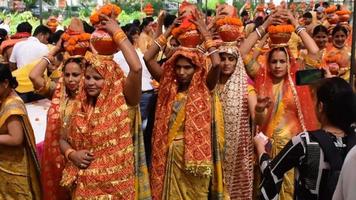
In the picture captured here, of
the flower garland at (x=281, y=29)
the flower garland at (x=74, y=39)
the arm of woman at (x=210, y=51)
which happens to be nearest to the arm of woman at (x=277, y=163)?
the arm of woman at (x=210, y=51)

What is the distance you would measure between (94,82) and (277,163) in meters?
1.34

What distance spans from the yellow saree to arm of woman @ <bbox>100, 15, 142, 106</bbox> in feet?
2.93

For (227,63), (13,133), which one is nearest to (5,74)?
(13,133)

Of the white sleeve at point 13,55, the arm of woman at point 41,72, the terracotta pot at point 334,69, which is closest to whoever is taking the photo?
the terracotta pot at point 334,69

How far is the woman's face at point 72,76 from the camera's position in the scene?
4414mm

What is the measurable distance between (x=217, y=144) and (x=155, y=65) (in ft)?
2.57

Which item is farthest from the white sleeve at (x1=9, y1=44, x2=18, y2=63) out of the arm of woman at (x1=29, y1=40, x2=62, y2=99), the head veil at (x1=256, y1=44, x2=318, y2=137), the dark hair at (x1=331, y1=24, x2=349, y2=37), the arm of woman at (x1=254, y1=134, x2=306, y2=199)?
the arm of woman at (x1=254, y1=134, x2=306, y2=199)

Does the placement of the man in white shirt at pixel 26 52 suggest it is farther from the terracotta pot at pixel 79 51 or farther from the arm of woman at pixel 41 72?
the terracotta pot at pixel 79 51

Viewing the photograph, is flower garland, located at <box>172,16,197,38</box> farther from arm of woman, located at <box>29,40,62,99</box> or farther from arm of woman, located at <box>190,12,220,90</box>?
arm of woman, located at <box>29,40,62,99</box>

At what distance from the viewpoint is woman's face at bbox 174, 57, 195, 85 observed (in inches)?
167

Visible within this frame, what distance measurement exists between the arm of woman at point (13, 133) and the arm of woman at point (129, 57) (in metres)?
0.87

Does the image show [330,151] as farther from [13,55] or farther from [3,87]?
[13,55]

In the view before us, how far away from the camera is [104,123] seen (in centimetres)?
365

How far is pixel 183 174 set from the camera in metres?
4.27
